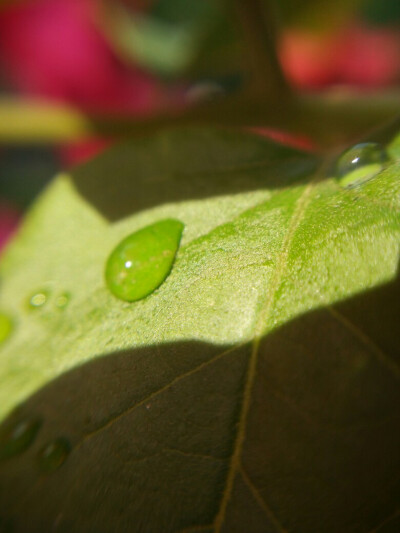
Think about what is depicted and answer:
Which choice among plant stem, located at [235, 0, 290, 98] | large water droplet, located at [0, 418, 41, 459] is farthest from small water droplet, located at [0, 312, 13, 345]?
plant stem, located at [235, 0, 290, 98]

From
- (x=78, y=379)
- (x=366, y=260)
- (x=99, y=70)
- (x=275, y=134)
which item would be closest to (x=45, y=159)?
(x=99, y=70)

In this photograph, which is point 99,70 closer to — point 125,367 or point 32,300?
point 32,300

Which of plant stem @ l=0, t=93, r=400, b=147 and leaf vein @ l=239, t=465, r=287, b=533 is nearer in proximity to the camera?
leaf vein @ l=239, t=465, r=287, b=533

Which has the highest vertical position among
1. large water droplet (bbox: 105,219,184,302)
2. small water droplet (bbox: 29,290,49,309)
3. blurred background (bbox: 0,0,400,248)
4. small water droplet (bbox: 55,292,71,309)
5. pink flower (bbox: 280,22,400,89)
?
large water droplet (bbox: 105,219,184,302)

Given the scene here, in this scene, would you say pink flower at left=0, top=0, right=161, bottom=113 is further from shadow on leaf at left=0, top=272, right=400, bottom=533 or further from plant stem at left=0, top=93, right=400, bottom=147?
shadow on leaf at left=0, top=272, right=400, bottom=533

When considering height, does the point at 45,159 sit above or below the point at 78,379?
below

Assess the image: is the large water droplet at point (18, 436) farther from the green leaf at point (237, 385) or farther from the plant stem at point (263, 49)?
the plant stem at point (263, 49)
